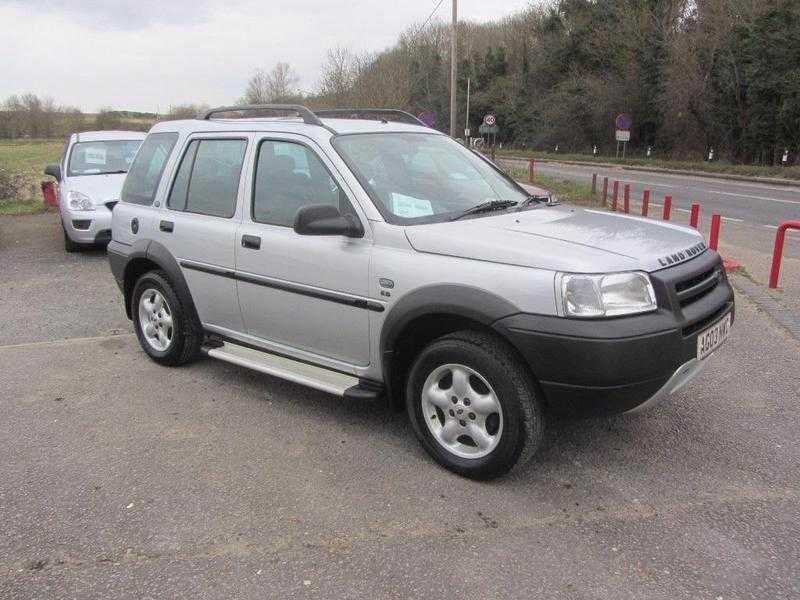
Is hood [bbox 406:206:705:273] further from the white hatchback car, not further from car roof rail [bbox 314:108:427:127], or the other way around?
the white hatchback car

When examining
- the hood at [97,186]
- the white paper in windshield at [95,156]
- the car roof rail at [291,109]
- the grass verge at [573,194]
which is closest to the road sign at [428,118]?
the grass verge at [573,194]

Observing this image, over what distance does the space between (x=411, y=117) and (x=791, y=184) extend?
2455cm

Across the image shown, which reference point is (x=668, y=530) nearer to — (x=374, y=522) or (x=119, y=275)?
(x=374, y=522)

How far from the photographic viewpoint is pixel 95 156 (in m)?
11.5

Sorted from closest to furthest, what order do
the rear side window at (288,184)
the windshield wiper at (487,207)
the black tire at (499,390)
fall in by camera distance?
the black tire at (499,390)
the windshield wiper at (487,207)
the rear side window at (288,184)

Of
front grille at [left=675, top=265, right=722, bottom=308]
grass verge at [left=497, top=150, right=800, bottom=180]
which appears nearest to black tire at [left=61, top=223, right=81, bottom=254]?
front grille at [left=675, top=265, right=722, bottom=308]

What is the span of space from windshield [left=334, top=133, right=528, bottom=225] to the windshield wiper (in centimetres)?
3

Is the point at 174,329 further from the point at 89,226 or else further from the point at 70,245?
the point at 70,245

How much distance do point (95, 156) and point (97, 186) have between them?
4.15 feet

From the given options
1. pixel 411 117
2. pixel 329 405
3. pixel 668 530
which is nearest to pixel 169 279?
pixel 329 405

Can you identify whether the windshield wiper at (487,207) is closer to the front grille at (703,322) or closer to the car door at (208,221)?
the front grille at (703,322)

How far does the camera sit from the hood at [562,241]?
10.6ft

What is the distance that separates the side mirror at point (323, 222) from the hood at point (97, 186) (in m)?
7.54

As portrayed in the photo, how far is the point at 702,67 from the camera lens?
122 feet
